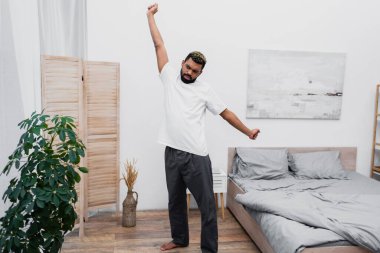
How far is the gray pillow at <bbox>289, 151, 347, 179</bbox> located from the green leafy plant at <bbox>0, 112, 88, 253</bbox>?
7.99 feet

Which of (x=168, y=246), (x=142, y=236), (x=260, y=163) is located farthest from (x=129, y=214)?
(x=260, y=163)

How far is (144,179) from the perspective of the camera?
3.60 metres

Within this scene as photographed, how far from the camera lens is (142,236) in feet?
9.77

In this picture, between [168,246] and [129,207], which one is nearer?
[168,246]

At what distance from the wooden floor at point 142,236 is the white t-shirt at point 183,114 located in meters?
0.88

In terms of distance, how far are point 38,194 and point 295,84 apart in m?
2.93

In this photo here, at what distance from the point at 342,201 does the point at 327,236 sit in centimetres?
69

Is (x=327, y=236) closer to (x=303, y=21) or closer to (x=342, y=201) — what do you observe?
(x=342, y=201)

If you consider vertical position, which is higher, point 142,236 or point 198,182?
point 198,182

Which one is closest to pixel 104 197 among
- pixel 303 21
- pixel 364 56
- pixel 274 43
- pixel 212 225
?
pixel 212 225

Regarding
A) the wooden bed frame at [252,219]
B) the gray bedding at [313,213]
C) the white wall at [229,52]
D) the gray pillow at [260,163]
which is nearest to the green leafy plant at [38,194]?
the gray bedding at [313,213]

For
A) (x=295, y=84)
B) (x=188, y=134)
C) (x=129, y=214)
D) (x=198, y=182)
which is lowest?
(x=129, y=214)

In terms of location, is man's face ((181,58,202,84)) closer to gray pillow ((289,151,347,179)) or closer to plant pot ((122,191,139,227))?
plant pot ((122,191,139,227))

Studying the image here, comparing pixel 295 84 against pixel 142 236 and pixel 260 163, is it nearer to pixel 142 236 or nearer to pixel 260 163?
pixel 260 163
